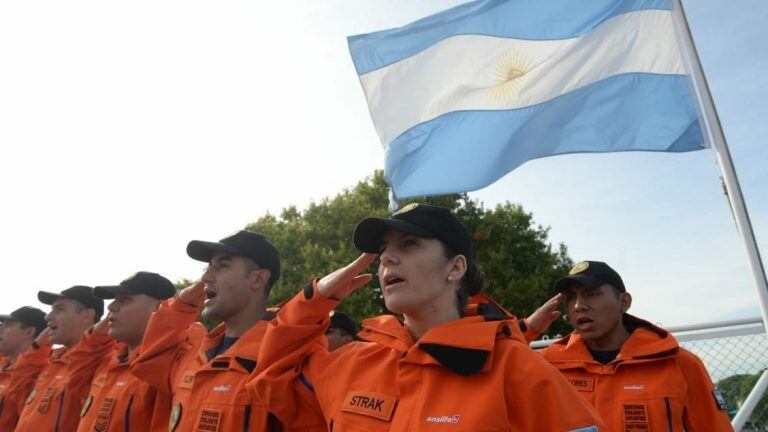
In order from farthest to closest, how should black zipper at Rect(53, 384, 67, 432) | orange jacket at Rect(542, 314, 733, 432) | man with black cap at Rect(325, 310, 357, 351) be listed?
man with black cap at Rect(325, 310, 357, 351), black zipper at Rect(53, 384, 67, 432), orange jacket at Rect(542, 314, 733, 432)

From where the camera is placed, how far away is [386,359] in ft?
9.02

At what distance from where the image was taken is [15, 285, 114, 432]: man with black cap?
5.75m

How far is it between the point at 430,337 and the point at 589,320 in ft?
8.14

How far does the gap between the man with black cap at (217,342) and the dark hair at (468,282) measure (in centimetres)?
106

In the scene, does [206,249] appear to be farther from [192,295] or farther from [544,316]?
[544,316]

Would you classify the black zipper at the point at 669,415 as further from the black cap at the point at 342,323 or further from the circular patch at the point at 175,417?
the black cap at the point at 342,323

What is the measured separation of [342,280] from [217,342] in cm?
142

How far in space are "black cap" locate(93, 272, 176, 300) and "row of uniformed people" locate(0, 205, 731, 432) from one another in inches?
0.5

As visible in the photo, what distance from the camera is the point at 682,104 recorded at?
443 cm

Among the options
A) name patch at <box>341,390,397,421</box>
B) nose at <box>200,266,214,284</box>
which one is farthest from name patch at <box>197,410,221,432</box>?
name patch at <box>341,390,397,421</box>

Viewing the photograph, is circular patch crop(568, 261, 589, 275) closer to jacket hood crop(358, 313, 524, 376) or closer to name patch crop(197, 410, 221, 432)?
jacket hood crop(358, 313, 524, 376)

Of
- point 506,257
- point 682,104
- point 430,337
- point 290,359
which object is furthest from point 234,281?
point 506,257

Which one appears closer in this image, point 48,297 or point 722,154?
point 722,154

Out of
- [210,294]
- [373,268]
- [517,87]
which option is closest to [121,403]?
[210,294]
